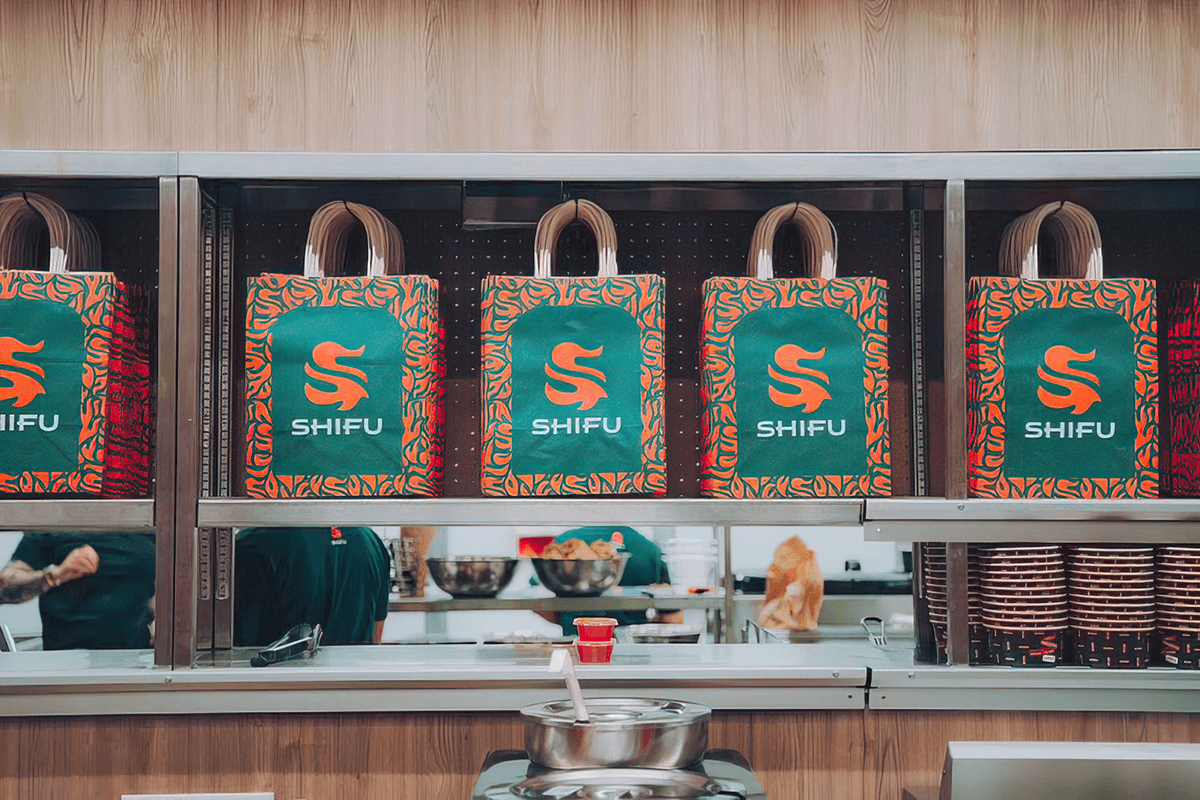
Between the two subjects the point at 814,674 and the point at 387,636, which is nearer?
the point at 814,674

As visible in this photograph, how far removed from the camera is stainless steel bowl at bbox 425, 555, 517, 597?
2453 mm

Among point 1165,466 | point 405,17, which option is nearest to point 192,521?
point 405,17

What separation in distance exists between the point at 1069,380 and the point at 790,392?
0.58 meters

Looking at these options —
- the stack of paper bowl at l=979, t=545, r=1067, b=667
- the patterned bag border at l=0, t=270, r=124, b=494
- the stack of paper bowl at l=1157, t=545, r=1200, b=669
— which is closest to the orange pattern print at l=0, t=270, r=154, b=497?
the patterned bag border at l=0, t=270, r=124, b=494

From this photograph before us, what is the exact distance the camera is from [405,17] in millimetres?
2143

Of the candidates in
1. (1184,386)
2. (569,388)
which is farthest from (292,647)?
(1184,386)

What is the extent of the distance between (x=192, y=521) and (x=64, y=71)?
1074 millimetres

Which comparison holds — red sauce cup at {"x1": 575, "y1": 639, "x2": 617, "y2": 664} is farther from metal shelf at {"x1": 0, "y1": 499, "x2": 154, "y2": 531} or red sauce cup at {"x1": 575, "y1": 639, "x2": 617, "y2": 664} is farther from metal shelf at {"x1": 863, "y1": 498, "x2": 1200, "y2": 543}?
metal shelf at {"x1": 0, "y1": 499, "x2": 154, "y2": 531}

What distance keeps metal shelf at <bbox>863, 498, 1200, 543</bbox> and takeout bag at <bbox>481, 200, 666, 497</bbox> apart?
1.65ft

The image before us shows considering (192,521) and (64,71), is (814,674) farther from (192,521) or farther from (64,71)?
(64,71)

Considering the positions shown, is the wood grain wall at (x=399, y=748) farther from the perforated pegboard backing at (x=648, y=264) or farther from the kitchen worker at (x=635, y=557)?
the perforated pegboard backing at (x=648, y=264)

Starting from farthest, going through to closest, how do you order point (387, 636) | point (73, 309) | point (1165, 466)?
point (387, 636) < point (1165, 466) < point (73, 309)

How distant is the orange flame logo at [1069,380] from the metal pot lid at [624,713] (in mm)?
974

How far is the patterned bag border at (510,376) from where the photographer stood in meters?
1.94
